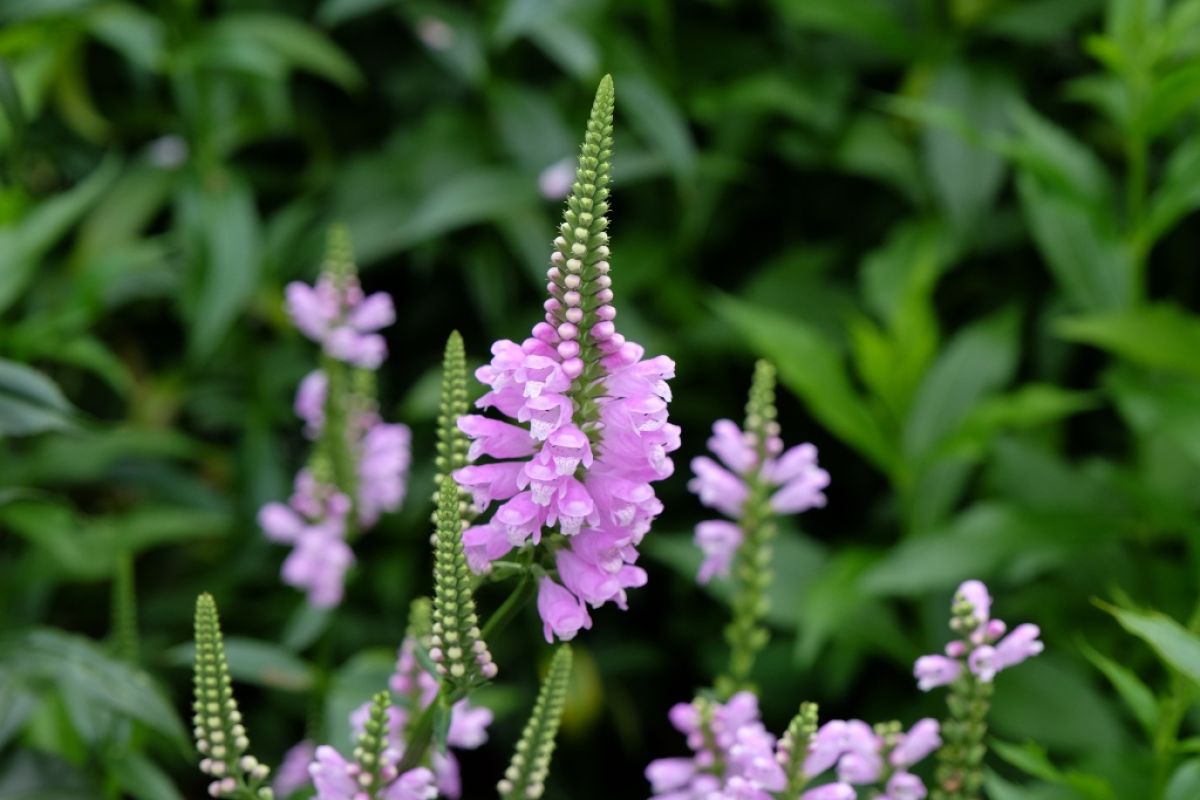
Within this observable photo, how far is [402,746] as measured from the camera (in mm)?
1738

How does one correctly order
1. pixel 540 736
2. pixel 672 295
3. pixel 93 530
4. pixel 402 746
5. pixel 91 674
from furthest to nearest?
pixel 672 295 < pixel 93 530 < pixel 91 674 < pixel 402 746 < pixel 540 736

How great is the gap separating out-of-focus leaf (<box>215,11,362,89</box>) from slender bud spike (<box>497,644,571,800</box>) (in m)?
2.45

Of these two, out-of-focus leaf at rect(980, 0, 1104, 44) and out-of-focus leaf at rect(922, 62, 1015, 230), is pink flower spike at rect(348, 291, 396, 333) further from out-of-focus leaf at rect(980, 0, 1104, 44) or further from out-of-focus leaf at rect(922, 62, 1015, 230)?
out-of-focus leaf at rect(980, 0, 1104, 44)

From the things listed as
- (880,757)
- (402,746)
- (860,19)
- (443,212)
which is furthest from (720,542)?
(860,19)

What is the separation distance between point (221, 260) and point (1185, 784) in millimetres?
2548

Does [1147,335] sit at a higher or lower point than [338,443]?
higher

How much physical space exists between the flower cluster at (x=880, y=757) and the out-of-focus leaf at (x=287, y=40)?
2.49 metres

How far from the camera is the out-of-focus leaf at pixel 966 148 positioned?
3.48 metres

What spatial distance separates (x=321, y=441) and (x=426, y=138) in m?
1.54

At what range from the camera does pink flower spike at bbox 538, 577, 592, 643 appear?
1.30 metres

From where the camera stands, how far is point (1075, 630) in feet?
9.77

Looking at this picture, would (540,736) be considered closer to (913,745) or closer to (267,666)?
(913,745)

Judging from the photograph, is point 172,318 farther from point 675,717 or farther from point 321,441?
point 675,717

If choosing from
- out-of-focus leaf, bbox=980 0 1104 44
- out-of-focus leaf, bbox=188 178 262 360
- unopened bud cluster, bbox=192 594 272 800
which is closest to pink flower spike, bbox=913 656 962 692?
unopened bud cluster, bbox=192 594 272 800
